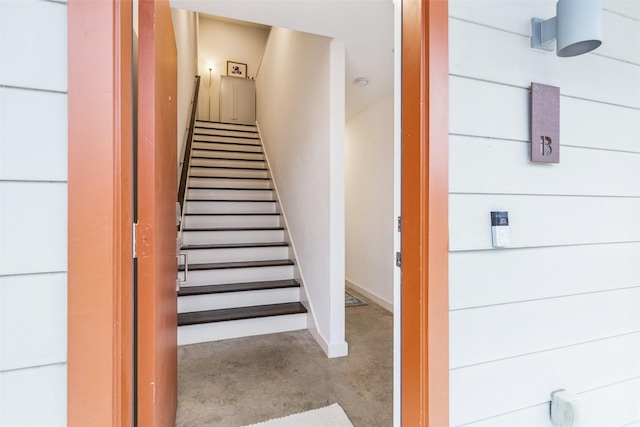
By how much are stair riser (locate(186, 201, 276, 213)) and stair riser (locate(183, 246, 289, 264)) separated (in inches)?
28.2

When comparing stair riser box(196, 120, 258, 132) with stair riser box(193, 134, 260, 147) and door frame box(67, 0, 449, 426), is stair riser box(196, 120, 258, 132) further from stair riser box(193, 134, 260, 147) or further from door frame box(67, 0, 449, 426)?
door frame box(67, 0, 449, 426)

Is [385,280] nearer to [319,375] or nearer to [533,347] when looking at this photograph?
[319,375]

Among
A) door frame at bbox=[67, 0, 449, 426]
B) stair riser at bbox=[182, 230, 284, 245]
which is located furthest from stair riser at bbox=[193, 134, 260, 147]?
door frame at bbox=[67, 0, 449, 426]

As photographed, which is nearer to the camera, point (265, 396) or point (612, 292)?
point (612, 292)

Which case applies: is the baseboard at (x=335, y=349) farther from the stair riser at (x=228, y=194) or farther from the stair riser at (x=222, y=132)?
the stair riser at (x=222, y=132)

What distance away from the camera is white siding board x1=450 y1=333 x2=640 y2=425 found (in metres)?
0.93

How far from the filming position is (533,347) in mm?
1012

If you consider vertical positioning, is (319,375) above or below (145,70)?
below

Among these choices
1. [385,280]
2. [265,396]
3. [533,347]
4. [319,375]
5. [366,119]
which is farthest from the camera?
[366,119]

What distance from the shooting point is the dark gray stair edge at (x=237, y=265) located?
295cm

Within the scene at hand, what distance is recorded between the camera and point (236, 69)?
21.7 ft

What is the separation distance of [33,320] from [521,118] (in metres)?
1.39

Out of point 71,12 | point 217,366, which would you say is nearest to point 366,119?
point 217,366

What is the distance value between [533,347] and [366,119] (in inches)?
129
